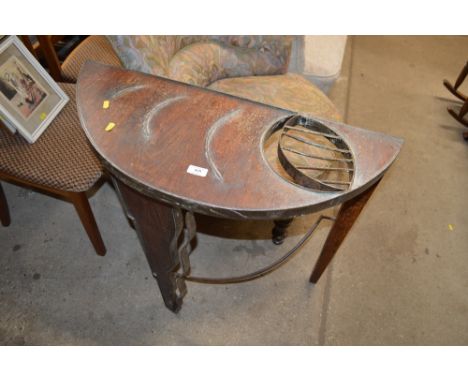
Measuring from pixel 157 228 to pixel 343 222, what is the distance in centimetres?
53

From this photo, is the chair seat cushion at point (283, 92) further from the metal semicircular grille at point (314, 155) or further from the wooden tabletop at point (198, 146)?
the wooden tabletop at point (198, 146)

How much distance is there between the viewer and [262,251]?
4.79 ft

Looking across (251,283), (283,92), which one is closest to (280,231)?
(251,283)

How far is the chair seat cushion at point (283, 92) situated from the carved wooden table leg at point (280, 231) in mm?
441

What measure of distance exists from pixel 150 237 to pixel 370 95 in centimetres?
189

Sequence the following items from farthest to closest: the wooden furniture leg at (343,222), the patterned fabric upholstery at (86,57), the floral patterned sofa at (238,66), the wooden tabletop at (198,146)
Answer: the patterned fabric upholstery at (86,57) < the floral patterned sofa at (238,66) < the wooden furniture leg at (343,222) < the wooden tabletop at (198,146)

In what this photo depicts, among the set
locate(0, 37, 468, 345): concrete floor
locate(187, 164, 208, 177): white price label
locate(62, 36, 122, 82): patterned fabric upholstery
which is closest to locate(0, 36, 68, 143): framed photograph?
locate(62, 36, 122, 82): patterned fabric upholstery

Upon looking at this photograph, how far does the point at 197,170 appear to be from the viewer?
716 millimetres

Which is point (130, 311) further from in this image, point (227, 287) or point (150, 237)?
point (150, 237)

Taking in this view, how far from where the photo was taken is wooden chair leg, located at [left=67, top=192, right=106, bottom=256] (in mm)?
1124

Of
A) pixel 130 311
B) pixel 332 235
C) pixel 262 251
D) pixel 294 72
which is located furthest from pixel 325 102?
pixel 130 311

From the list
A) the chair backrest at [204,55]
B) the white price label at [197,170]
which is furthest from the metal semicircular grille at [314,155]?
the chair backrest at [204,55]

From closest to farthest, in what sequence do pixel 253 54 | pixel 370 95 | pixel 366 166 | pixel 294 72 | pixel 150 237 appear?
pixel 366 166 < pixel 150 237 < pixel 253 54 < pixel 294 72 < pixel 370 95

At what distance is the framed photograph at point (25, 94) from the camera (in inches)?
43.1
